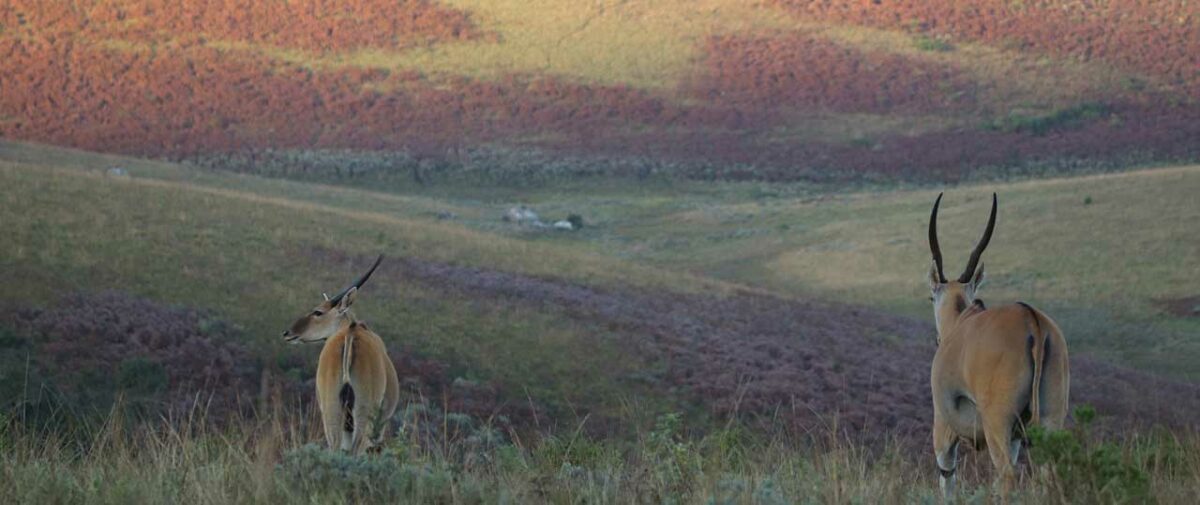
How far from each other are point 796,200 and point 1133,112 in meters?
22.7

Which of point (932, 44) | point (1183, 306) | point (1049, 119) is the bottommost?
point (1183, 306)

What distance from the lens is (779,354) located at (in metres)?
22.5

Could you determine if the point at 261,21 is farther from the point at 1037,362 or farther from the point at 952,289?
the point at 1037,362

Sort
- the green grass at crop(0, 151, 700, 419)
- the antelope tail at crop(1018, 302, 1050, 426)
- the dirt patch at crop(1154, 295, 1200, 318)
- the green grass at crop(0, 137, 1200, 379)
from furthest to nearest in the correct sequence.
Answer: the dirt patch at crop(1154, 295, 1200, 318), the green grass at crop(0, 137, 1200, 379), the green grass at crop(0, 151, 700, 419), the antelope tail at crop(1018, 302, 1050, 426)

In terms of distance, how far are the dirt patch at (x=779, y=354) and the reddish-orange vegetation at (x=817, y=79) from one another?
1461 inches

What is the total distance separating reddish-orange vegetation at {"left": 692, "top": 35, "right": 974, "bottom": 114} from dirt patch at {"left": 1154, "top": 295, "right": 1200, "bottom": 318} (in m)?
35.4

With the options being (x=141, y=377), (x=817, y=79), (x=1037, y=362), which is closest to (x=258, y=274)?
(x=141, y=377)

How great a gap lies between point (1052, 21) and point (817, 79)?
1663 cm

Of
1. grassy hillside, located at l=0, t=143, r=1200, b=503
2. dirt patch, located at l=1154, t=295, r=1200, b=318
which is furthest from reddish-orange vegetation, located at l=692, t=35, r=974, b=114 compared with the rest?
dirt patch, located at l=1154, t=295, r=1200, b=318

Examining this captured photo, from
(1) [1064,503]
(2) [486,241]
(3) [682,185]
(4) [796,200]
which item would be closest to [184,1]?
(3) [682,185]

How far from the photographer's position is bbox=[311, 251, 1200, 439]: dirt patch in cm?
1895

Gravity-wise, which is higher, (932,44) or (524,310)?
(932,44)

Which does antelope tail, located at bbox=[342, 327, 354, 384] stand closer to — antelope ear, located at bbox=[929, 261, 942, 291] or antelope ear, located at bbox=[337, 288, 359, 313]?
antelope ear, located at bbox=[337, 288, 359, 313]

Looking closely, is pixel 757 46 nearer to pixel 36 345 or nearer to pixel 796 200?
pixel 796 200
